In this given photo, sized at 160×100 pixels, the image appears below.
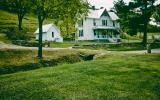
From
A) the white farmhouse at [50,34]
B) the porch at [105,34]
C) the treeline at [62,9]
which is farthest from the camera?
the porch at [105,34]

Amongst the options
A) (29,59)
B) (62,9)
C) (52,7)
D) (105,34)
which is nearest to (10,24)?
(105,34)

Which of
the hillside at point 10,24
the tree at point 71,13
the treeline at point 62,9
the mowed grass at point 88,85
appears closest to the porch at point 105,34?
the hillside at point 10,24

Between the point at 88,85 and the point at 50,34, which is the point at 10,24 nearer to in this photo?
the point at 50,34

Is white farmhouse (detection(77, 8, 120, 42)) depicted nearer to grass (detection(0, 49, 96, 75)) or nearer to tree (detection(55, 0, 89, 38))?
grass (detection(0, 49, 96, 75))

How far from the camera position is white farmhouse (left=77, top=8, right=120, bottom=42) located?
8412cm

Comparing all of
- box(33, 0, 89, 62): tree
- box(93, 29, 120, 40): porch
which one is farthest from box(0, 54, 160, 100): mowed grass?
box(93, 29, 120, 40): porch

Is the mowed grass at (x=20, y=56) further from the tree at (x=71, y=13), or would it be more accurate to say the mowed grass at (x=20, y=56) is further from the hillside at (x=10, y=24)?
the hillside at (x=10, y=24)

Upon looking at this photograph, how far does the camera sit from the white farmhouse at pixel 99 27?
84.1 m

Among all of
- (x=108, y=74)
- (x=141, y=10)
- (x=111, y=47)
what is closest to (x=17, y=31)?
(x=111, y=47)

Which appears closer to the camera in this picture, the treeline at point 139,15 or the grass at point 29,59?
the grass at point 29,59

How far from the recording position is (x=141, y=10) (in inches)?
2672

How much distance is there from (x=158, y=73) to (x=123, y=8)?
48492mm

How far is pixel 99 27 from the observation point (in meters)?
85.9

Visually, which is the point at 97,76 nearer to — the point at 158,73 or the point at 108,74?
the point at 108,74
